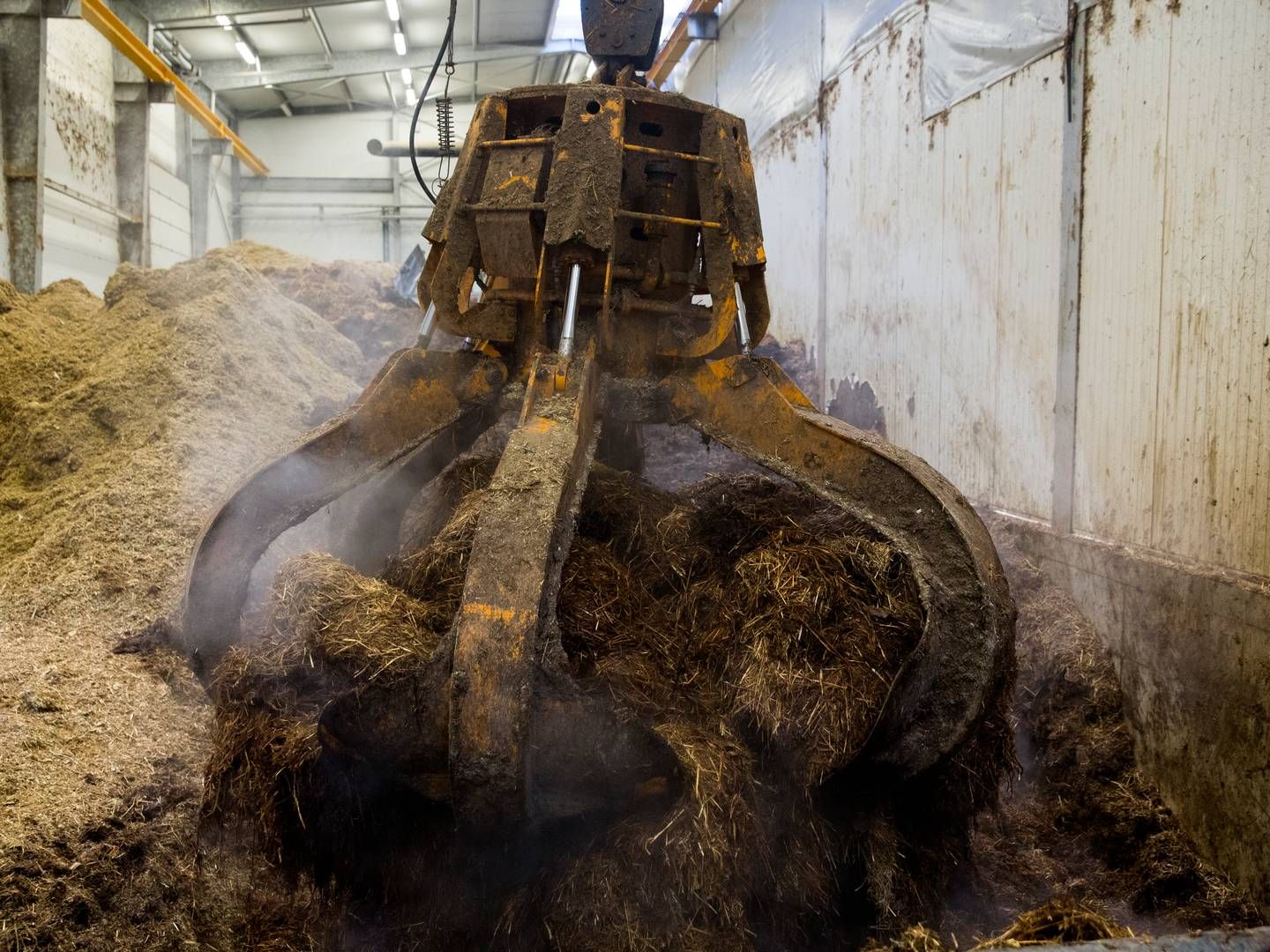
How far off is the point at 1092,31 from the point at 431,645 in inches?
134

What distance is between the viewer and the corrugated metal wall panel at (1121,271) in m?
3.21

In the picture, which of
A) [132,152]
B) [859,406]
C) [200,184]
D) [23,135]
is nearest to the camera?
[859,406]

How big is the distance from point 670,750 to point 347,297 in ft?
25.1

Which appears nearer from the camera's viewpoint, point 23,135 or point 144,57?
point 23,135

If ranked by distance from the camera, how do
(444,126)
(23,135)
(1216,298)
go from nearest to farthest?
(1216,298) < (444,126) < (23,135)

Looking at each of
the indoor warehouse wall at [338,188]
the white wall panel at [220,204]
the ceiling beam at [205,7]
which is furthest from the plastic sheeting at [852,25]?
the indoor warehouse wall at [338,188]

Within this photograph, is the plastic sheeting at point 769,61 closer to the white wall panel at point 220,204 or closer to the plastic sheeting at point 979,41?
the plastic sheeting at point 979,41

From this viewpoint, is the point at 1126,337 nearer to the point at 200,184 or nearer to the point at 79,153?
the point at 79,153

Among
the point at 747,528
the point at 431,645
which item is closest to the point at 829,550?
the point at 747,528

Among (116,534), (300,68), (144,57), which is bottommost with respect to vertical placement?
(116,534)

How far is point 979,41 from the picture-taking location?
4.54 meters

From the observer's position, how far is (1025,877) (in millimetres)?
3016

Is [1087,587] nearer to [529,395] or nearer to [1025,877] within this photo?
[1025,877]

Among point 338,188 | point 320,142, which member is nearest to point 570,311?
point 338,188
